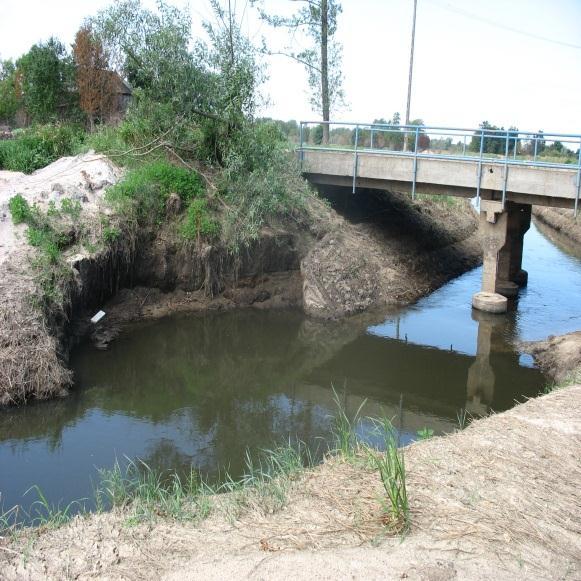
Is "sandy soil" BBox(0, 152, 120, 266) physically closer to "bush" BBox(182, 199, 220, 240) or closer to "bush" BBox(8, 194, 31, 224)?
"bush" BBox(8, 194, 31, 224)

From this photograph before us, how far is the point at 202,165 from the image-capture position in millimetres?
20172

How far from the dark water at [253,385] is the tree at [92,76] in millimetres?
14621

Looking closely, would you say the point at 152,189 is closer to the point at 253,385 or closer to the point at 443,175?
the point at 253,385

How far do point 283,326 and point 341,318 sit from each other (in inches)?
69.1

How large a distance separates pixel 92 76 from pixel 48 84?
7.04ft

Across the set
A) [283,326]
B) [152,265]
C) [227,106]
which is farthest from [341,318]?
[227,106]

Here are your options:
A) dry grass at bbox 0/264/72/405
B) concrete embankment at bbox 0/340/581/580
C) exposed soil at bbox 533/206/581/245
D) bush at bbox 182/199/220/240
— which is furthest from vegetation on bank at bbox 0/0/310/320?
exposed soil at bbox 533/206/581/245

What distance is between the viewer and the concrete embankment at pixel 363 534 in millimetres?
5285

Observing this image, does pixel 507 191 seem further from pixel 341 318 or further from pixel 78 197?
pixel 78 197

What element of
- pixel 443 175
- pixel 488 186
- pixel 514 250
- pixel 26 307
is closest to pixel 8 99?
pixel 443 175

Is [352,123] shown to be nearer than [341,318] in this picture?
No

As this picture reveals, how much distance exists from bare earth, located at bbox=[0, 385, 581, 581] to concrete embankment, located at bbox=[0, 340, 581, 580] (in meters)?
0.01

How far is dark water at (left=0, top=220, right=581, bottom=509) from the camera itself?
10547 mm

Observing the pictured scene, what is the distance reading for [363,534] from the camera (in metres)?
5.71
